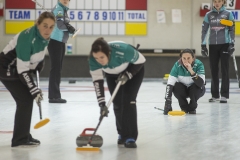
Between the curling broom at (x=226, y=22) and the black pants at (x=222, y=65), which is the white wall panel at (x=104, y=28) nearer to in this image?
the black pants at (x=222, y=65)

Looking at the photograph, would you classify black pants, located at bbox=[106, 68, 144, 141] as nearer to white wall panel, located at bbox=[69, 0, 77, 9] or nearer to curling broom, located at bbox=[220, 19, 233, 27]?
curling broom, located at bbox=[220, 19, 233, 27]

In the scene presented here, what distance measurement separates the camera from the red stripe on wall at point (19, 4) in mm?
15766

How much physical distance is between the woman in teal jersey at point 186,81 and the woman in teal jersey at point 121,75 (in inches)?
100.0

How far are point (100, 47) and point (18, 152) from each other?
45.0 inches

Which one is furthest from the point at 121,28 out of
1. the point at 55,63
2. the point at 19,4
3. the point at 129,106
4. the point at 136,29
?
the point at 129,106

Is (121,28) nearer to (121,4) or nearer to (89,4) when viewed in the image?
(121,4)

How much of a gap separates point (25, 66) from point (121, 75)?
0.84 m

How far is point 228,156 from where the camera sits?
5.09 metres

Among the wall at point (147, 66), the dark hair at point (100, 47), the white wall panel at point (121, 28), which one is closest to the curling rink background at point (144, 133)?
the dark hair at point (100, 47)

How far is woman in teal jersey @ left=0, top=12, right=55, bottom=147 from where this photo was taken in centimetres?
532

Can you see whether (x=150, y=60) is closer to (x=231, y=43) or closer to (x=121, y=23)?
(x=121, y=23)

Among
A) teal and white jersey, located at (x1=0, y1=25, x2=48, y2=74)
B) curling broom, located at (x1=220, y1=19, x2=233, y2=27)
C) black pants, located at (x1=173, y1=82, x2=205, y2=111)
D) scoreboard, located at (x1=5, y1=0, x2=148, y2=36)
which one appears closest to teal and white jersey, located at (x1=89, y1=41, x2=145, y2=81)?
teal and white jersey, located at (x1=0, y1=25, x2=48, y2=74)

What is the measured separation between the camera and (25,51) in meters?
5.28

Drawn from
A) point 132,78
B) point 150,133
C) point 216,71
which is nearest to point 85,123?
point 150,133
